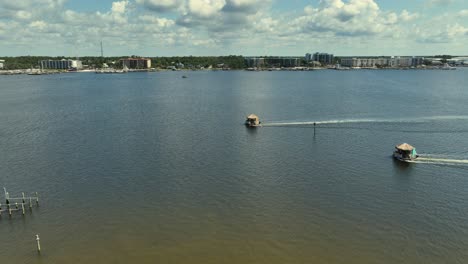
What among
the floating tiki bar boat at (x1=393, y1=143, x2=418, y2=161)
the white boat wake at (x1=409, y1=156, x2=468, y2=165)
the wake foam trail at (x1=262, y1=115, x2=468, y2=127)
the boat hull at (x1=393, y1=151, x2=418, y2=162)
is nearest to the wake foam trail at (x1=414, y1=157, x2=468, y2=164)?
the white boat wake at (x1=409, y1=156, x2=468, y2=165)

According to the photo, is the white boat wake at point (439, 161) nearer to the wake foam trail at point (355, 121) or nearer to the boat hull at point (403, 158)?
the boat hull at point (403, 158)

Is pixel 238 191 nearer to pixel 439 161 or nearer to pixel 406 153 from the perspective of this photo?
pixel 406 153

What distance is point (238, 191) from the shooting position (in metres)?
54.0

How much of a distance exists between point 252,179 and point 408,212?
22.3 m

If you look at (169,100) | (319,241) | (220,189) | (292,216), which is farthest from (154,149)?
(169,100)

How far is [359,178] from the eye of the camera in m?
59.1

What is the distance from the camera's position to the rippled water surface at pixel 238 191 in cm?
3950

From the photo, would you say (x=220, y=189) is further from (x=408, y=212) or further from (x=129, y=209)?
(x=408, y=212)

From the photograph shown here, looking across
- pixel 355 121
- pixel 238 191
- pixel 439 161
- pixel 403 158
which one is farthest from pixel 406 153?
pixel 355 121

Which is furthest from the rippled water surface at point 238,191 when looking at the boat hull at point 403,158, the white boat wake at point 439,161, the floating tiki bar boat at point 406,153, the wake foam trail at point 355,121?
the floating tiki bar boat at point 406,153

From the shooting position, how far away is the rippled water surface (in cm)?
3950

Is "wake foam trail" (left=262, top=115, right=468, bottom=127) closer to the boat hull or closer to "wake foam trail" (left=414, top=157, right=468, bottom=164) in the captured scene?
the boat hull

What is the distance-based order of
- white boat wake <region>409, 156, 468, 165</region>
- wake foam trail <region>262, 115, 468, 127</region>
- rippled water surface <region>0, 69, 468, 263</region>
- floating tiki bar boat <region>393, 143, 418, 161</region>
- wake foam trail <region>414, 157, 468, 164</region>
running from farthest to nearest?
1. wake foam trail <region>262, 115, 468, 127</region>
2. floating tiki bar boat <region>393, 143, 418, 161</region>
3. wake foam trail <region>414, 157, 468, 164</region>
4. white boat wake <region>409, 156, 468, 165</region>
5. rippled water surface <region>0, 69, 468, 263</region>

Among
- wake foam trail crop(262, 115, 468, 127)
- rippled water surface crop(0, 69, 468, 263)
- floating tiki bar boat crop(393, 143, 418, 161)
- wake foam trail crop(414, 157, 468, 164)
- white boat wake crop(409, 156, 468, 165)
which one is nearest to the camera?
rippled water surface crop(0, 69, 468, 263)
